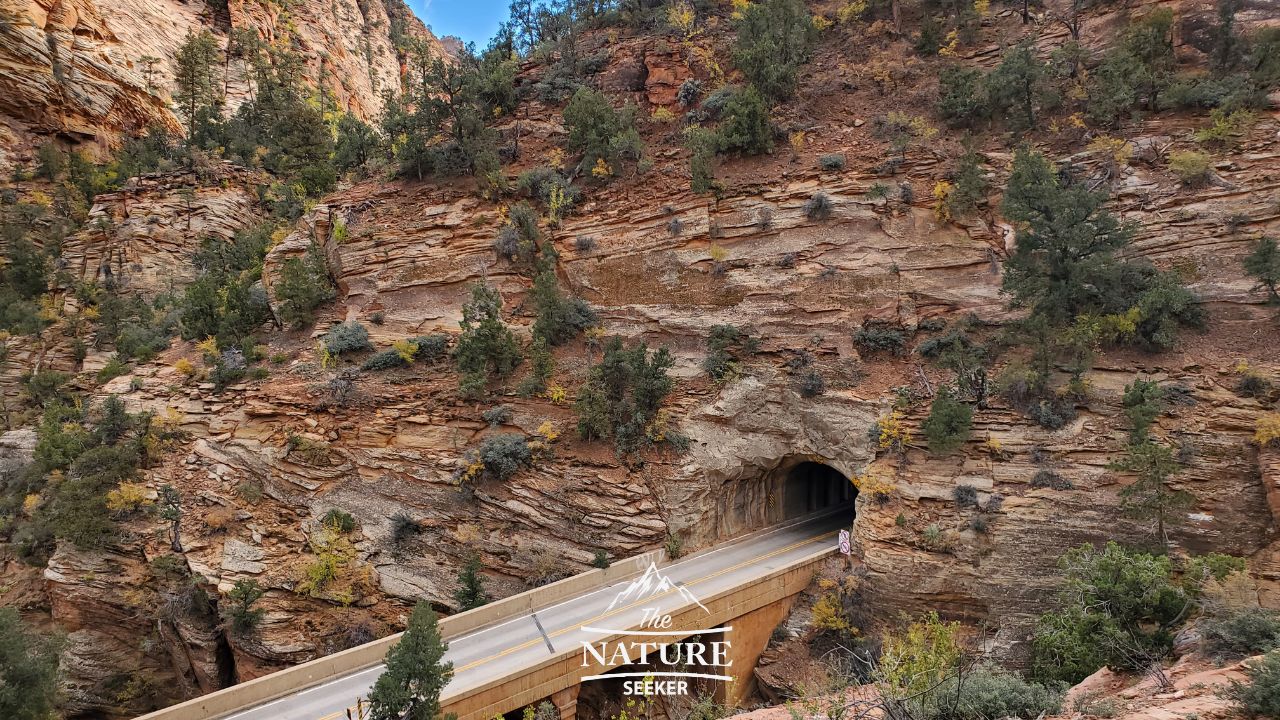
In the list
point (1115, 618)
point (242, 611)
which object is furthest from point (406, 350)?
point (1115, 618)

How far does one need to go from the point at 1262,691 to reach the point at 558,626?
1359 cm

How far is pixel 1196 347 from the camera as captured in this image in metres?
15.0

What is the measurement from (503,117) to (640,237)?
1110 cm

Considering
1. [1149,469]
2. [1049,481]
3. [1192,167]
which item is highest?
[1192,167]

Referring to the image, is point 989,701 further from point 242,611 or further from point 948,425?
point 242,611

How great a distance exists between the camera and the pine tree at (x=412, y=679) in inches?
413

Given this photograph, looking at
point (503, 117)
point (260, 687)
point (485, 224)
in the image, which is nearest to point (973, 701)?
point (260, 687)

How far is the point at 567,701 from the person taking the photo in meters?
14.1

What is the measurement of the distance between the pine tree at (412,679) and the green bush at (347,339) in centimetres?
1312

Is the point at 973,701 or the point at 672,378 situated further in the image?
the point at 672,378

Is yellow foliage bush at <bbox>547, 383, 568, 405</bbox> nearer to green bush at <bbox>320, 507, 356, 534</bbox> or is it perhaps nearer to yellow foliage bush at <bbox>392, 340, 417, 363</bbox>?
yellow foliage bush at <bbox>392, 340, 417, 363</bbox>

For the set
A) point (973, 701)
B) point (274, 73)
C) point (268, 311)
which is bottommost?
point (973, 701)

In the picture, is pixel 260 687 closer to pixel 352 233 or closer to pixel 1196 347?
pixel 352 233

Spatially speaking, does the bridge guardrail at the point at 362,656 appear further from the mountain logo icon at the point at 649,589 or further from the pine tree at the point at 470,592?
the pine tree at the point at 470,592
